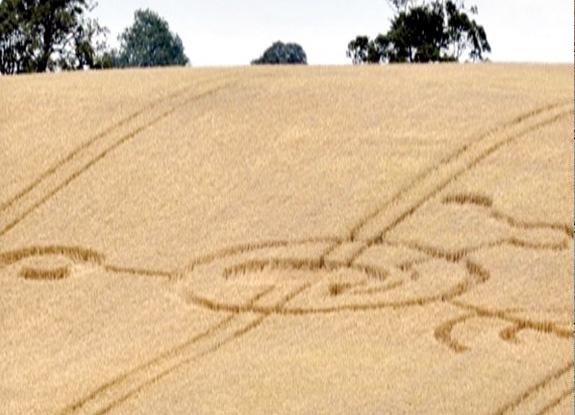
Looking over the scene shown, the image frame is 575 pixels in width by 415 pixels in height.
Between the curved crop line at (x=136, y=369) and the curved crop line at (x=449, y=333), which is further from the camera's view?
Result: the curved crop line at (x=449, y=333)

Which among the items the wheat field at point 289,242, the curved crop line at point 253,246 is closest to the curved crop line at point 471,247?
the wheat field at point 289,242

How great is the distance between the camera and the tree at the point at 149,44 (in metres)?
66.7

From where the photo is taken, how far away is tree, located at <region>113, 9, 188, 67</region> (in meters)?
66.7

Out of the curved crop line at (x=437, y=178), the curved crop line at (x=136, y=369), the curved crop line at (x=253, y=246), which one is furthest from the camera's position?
the curved crop line at (x=437, y=178)

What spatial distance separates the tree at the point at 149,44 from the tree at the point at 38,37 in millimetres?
27518

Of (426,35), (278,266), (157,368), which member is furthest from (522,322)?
(426,35)

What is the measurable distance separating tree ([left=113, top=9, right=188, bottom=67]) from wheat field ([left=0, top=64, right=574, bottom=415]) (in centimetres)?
5265

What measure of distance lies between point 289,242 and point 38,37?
95.8 feet

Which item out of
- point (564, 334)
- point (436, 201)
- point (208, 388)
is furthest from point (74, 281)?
point (564, 334)

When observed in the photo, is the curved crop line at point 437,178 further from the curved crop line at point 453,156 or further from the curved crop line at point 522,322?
the curved crop line at point 522,322

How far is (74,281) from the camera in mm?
9906

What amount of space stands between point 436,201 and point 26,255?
3434 millimetres

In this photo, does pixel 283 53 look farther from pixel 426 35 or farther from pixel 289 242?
pixel 289 242

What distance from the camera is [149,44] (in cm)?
6775
